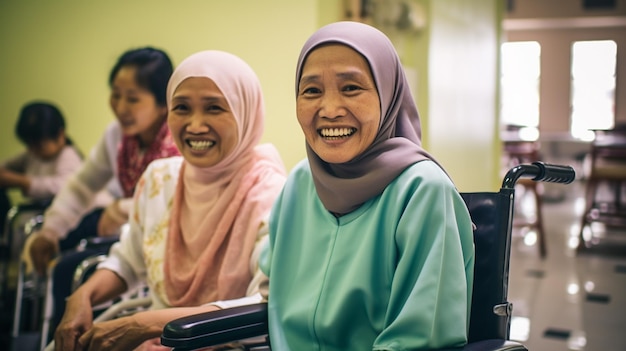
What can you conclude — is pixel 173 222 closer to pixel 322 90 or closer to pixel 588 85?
pixel 322 90

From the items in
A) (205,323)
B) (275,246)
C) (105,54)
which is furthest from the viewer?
(105,54)

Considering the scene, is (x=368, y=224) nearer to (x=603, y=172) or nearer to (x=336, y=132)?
(x=336, y=132)

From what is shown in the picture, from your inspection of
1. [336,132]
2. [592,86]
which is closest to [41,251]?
[336,132]

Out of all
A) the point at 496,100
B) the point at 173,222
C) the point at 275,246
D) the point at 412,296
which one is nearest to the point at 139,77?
the point at 173,222


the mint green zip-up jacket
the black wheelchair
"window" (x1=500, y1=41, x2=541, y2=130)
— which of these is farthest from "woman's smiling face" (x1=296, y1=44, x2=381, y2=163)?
"window" (x1=500, y1=41, x2=541, y2=130)

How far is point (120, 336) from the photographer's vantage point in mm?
1549

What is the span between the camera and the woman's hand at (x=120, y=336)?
1.55 m

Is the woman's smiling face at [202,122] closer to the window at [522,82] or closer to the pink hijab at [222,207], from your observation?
the pink hijab at [222,207]

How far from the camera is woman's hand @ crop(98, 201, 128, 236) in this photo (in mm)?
2525

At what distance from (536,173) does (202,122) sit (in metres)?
0.85

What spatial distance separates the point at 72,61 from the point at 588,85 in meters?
10.5

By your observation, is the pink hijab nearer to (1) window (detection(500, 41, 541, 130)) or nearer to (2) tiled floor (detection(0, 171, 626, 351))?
(2) tiled floor (detection(0, 171, 626, 351))

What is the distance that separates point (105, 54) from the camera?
2576mm

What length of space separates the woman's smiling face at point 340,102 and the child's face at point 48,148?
1.78 m
